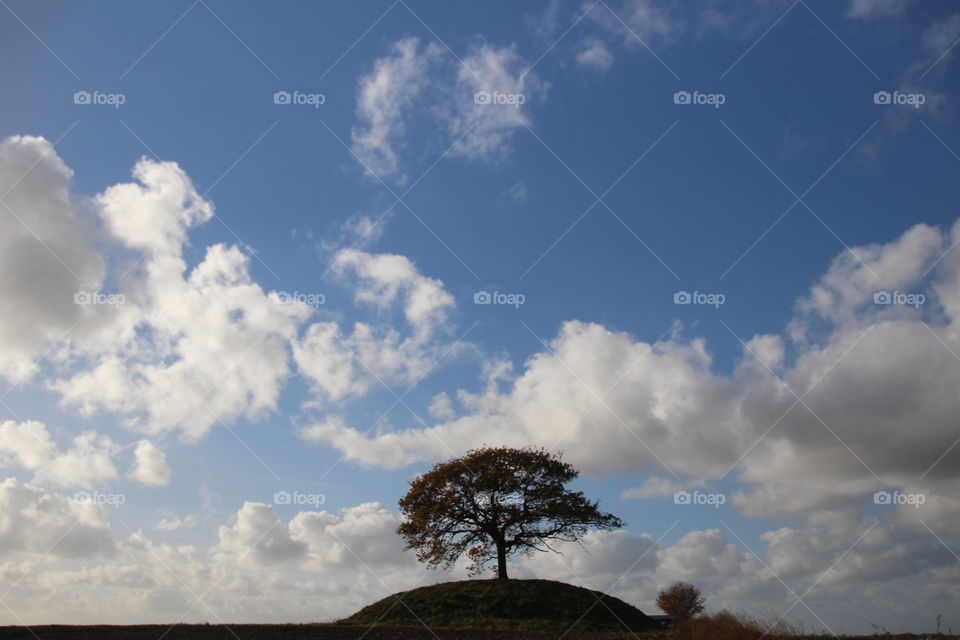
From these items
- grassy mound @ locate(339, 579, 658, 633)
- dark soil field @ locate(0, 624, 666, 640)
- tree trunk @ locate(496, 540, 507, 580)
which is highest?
tree trunk @ locate(496, 540, 507, 580)

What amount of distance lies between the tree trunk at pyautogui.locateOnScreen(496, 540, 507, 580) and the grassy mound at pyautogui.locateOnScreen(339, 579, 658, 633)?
1.52 m

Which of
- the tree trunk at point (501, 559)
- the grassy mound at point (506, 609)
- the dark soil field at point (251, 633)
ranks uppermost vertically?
the tree trunk at point (501, 559)

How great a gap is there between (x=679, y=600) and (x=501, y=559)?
19842mm

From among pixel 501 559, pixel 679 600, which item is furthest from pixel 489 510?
pixel 679 600

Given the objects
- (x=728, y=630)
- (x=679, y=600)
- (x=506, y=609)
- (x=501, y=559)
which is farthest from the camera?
(x=679, y=600)

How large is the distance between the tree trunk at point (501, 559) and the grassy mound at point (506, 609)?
152 centimetres

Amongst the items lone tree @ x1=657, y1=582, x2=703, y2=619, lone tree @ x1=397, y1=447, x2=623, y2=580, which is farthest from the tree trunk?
lone tree @ x1=657, y1=582, x2=703, y2=619

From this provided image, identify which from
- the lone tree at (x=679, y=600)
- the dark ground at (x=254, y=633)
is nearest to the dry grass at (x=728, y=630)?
the dark ground at (x=254, y=633)

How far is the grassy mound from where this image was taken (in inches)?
1144

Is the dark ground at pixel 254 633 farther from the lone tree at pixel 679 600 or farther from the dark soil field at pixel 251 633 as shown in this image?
the lone tree at pixel 679 600

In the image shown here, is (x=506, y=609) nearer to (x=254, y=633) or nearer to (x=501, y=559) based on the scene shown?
(x=501, y=559)

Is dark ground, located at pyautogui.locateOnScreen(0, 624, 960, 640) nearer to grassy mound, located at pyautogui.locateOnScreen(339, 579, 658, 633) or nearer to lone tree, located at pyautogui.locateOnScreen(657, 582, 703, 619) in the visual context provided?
grassy mound, located at pyautogui.locateOnScreen(339, 579, 658, 633)

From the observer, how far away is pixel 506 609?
101 ft

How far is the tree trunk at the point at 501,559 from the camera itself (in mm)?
36156
